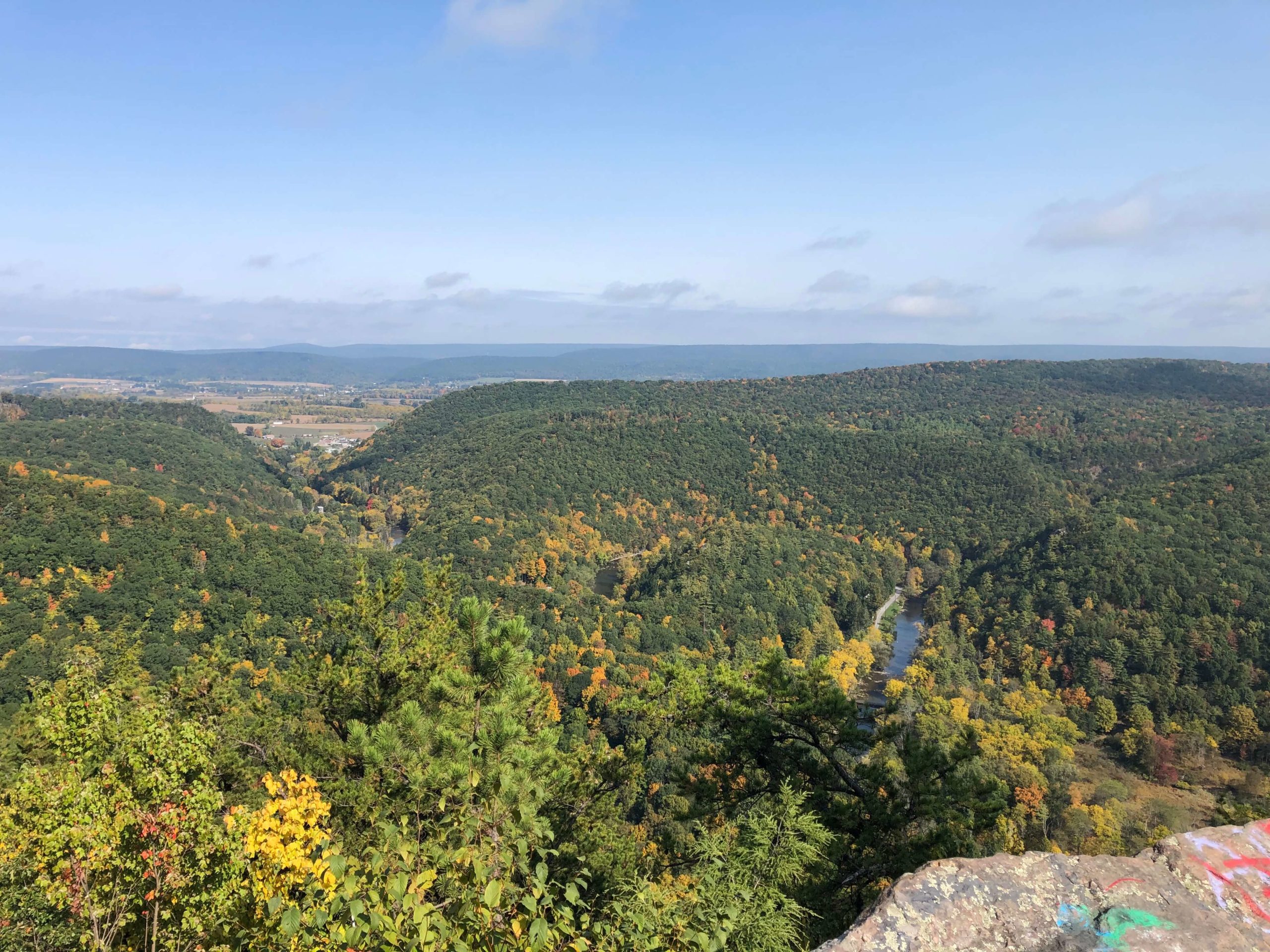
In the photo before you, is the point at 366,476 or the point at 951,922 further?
A: the point at 366,476

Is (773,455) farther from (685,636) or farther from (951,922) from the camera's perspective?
(951,922)

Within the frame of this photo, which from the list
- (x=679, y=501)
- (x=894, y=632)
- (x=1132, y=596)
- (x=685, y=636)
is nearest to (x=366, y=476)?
(x=679, y=501)

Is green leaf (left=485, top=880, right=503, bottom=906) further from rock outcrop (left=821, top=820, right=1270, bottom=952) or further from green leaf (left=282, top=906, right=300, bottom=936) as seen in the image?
rock outcrop (left=821, top=820, right=1270, bottom=952)

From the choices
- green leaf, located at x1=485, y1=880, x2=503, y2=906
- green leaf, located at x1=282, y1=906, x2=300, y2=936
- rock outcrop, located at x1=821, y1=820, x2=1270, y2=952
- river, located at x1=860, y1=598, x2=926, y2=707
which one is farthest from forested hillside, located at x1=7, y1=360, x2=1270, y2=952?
river, located at x1=860, y1=598, x2=926, y2=707

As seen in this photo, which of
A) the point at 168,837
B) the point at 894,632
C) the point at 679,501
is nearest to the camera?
the point at 168,837

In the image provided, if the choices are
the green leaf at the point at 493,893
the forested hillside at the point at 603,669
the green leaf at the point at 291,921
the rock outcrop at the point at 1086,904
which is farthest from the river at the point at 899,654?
the green leaf at the point at 291,921

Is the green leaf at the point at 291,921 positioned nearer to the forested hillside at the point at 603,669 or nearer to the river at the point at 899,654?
the forested hillside at the point at 603,669
